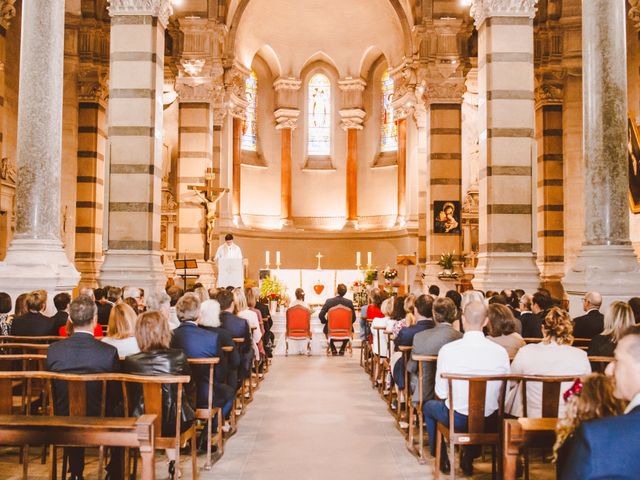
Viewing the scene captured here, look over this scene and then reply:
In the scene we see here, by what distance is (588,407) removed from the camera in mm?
2627

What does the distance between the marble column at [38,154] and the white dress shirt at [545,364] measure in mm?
6566

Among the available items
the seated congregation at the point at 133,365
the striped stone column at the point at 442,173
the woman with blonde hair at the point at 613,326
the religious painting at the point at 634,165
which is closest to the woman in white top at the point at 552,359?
the woman with blonde hair at the point at 613,326

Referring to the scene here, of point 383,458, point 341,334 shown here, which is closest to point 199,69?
point 341,334

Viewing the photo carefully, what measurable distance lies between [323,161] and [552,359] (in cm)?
2652

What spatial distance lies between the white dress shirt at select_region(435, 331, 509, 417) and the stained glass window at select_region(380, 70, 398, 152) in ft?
81.3

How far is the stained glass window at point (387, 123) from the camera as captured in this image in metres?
30.0

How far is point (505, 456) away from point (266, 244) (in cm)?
2540

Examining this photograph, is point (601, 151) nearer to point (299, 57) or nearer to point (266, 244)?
point (266, 244)

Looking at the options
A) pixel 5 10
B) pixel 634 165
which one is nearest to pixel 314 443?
pixel 634 165

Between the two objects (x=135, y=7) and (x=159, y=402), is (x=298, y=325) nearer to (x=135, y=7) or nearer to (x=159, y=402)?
(x=135, y=7)

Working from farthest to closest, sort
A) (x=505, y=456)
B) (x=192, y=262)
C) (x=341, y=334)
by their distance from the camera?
1. (x=192, y=262)
2. (x=341, y=334)
3. (x=505, y=456)

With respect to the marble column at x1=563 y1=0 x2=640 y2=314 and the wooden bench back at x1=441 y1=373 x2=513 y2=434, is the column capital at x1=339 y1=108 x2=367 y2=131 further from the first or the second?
the wooden bench back at x1=441 y1=373 x2=513 y2=434

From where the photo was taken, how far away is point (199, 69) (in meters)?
20.5

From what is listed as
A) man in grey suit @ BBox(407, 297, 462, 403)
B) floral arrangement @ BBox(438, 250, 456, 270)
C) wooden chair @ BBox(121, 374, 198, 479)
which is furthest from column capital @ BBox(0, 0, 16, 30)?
floral arrangement @ BBox(438, 250, 456, 270)
